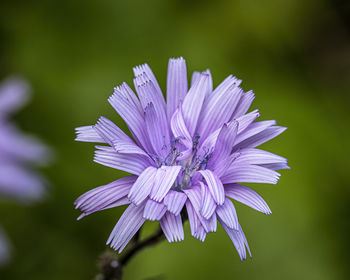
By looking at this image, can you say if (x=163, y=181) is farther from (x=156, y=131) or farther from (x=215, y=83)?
→ (x=215, y=83)

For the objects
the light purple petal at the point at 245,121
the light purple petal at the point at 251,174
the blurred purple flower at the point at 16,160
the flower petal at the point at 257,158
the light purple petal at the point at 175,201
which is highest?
the light purple petal at the point at 245,121

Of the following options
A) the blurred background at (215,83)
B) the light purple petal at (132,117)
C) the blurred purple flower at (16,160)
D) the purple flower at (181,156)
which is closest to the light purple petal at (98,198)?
the purple flower at (181,156)

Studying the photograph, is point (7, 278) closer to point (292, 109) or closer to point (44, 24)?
point (44, 24)

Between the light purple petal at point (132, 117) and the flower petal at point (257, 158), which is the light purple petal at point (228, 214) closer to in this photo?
the flower petal at point (257, 158)

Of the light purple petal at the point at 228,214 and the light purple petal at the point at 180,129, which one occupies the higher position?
the light purple petal at the point at 180,129

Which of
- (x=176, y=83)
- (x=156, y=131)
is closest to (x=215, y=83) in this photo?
(x=176, y=83)

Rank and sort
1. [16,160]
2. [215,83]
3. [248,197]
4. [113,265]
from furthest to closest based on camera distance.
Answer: [215,83]
[16,160]
[113,265]
[248,197]
